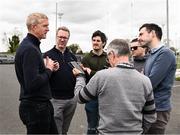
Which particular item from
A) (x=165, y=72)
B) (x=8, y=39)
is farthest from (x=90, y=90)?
(x=8, y=39)

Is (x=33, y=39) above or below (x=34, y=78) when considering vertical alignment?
above

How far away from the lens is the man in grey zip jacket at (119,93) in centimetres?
346

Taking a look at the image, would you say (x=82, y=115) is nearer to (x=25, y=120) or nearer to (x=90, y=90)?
(x=25, y=120)

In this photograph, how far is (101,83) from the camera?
3.47m

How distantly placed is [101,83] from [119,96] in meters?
0.20

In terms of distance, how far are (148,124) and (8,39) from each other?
76.0 metres

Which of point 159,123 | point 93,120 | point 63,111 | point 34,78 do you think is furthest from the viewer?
point 63,111

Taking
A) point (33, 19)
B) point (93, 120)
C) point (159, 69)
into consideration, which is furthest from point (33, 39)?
point (93, 120)

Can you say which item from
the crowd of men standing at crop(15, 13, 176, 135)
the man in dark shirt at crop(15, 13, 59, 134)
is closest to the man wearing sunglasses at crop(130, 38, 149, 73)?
the crowd of men standing at crop(15, 13, 176, 135)

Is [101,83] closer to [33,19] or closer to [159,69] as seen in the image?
[159,69]

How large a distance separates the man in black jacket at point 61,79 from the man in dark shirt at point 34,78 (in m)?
0.84

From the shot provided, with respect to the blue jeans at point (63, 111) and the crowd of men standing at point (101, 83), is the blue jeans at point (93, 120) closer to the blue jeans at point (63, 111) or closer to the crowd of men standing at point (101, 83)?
the crowd of men standing at point (101, 83)

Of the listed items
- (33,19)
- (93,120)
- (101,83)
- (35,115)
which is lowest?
(93,120)

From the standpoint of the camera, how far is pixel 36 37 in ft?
14.0
